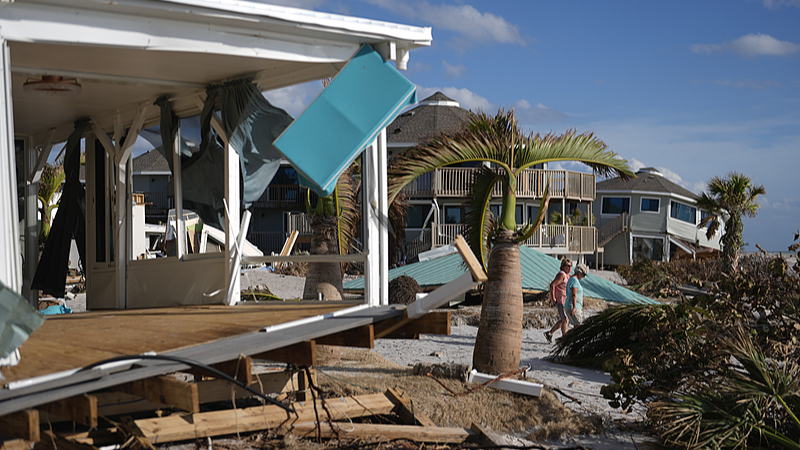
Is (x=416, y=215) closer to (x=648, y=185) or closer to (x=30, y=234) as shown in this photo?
(x=648, y=185)

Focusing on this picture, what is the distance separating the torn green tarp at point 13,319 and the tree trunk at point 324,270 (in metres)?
10.0

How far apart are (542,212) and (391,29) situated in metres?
4.58

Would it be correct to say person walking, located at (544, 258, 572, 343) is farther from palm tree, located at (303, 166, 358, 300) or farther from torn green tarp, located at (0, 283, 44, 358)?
torn green tarp, located at (0, 283, 44, 358)

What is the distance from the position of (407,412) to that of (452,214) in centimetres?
2904

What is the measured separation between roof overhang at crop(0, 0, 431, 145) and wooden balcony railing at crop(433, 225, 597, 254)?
23.9 metres

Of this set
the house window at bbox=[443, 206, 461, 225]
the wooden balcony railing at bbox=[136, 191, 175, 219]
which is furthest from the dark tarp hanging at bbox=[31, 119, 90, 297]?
the wooden balcony railing at bbox=[136, 191, 175, 219]

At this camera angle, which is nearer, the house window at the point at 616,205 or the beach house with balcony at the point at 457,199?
the beach house with balcony at the point at 457,199

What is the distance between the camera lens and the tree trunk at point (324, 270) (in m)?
14.0

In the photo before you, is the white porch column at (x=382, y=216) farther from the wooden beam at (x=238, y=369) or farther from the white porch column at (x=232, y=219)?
the wooden beam at (x=238, y=369)

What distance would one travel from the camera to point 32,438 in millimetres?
3744

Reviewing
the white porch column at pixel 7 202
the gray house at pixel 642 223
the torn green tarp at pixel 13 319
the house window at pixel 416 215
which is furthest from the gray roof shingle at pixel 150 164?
the torn green tarp at pixel 13 319

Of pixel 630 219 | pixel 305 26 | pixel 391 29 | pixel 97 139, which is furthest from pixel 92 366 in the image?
pixel 630 219

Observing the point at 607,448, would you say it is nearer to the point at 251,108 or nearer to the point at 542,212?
the point at 542,212

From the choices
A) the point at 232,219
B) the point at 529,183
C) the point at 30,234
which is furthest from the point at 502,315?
the point at 529,183
